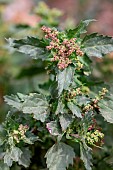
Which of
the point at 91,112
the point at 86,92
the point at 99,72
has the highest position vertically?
the point at 99,72

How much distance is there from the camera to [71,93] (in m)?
1.63

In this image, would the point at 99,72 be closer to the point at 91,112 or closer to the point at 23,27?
the point at 23,27

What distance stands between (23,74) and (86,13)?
1532 mm

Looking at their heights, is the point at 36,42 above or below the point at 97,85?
above

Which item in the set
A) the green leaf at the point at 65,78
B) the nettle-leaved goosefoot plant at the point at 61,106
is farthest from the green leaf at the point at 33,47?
the green leaf at the point at 65,78

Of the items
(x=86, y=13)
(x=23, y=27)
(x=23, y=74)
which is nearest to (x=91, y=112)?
(x=23, y=27)

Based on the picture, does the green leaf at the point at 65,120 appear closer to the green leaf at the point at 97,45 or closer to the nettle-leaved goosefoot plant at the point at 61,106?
the nettle-leaved goosefoot plant at the point at 61,106

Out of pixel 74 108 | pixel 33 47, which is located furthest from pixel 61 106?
pixel 33 47

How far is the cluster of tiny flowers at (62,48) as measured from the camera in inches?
62.7

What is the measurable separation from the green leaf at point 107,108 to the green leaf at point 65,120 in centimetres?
13

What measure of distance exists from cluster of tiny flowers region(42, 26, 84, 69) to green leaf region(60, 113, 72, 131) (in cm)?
19

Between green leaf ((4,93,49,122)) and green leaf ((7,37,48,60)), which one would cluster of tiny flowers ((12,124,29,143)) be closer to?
green leaf ((4,93,49,122))

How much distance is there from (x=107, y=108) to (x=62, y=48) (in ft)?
0.96

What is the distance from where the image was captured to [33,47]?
171cm
